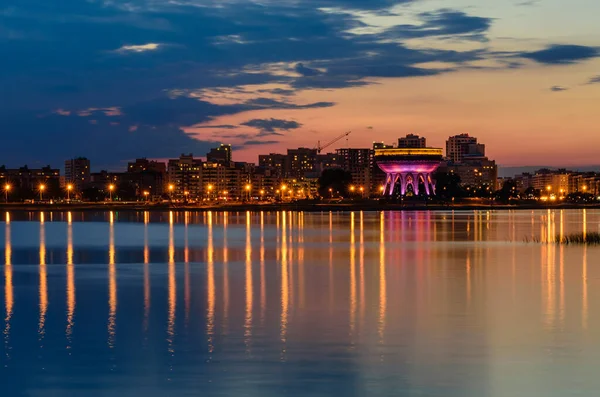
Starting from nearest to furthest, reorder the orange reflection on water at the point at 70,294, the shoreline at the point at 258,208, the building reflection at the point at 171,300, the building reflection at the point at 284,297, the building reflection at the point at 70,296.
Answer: the building reflection at the point at 171,300
the building reflection at the point at 284,297
the building reflection at the point at 70,296
the orange reflection on water at the point at 70,294
the shoreline at the point at 258,208

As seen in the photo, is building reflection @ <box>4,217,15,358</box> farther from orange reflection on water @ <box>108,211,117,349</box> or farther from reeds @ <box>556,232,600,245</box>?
reeds @ <box>556,232,600,245</box>

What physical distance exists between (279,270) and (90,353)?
18.2m

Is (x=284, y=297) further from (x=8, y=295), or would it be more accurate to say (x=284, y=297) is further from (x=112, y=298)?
(x=8, y=295)

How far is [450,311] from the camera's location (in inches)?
899

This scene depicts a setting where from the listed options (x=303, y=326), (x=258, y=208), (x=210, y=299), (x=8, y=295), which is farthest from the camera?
(x=258, y=208)

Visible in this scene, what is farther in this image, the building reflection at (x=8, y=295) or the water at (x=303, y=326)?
the building reflection at (x=8, y=295)

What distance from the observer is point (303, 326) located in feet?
67.2

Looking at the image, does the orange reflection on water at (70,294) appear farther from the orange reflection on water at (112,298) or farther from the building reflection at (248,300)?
the building reflection at (248,300)

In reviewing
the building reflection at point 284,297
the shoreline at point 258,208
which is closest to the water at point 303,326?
the building reflection at point 284,297

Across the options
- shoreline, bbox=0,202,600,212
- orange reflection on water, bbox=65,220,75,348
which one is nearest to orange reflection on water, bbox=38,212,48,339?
orange reflection on water, bbox=65,220,75,348

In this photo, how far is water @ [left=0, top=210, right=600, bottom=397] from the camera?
586 inches

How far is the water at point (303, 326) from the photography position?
14.9 m

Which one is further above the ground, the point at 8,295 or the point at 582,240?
the point at 8,295

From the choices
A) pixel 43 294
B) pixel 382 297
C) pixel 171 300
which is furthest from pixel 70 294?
pixel 382 297
